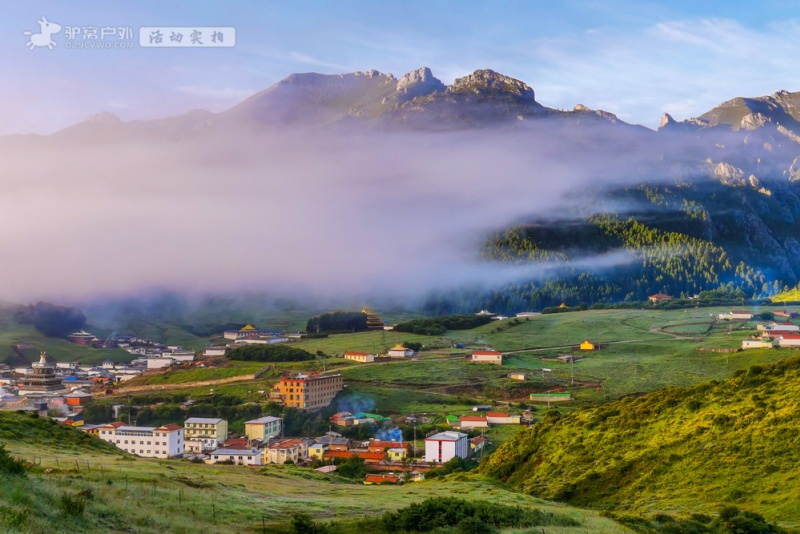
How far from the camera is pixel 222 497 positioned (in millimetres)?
26391

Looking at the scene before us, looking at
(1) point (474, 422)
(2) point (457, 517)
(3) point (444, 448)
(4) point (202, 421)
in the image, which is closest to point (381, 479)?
(3) point (444, 448)

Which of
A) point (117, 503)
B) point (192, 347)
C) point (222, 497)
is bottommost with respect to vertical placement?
point (192, 347)

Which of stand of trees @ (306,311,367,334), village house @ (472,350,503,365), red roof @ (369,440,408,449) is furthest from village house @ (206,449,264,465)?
stand of trees @ (306,311,367,334)

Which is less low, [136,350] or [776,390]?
[776,390]

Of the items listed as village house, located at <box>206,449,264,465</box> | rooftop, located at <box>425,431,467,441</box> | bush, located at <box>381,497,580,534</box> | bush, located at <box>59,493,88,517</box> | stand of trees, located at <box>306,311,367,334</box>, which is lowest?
village house, located at <box>206,449,264,465</box>

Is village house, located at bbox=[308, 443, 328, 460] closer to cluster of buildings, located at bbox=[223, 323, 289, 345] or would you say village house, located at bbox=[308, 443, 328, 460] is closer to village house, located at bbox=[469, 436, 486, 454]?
village house, located at bbox=[469, 436, 486, 454]

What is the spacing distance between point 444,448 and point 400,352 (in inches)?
2183

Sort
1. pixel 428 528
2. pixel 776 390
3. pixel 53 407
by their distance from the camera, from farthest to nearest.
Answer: pixel 53 407
pixel 776 390
pixel 428 528

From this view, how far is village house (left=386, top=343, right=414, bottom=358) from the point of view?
123000 mm

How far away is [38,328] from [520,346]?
113347mm

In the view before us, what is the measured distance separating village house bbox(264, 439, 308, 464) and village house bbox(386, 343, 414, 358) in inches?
1898

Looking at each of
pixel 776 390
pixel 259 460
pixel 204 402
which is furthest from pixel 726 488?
pixel 204 402

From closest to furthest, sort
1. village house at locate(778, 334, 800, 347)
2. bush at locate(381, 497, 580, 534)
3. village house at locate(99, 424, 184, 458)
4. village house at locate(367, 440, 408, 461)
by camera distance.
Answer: bush at locate(381, 497, 580, 534)
village house at locate(367, 440, 408, 461)
village house at locate(99, 424, 184, 458)
village house at locate(778, 334, 800, 347)

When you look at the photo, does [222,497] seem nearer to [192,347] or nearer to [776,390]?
[776,390]
